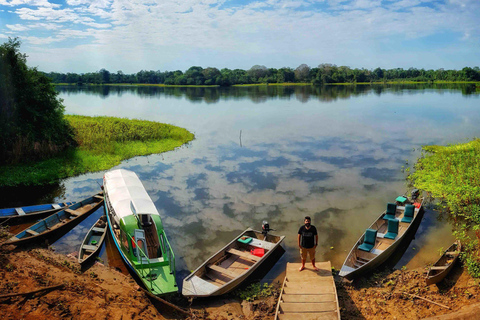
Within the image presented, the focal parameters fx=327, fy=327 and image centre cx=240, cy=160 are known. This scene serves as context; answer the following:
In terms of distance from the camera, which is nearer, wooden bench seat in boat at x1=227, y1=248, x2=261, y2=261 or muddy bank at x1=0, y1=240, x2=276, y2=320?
muddy bank at x1=0, y1=240, x2=276, y2=320

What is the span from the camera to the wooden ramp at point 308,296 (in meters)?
9.62

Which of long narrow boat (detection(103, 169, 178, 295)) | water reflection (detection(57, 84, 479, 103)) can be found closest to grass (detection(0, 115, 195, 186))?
long narrow boat (detection(103, 169, 178, 295))

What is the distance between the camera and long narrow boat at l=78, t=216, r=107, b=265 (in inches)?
548

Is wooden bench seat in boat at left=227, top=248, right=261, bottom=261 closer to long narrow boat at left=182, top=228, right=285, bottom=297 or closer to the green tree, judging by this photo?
long narrow boat at left=182, top=228, right=285, bottom=297

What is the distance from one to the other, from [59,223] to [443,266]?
18.1m

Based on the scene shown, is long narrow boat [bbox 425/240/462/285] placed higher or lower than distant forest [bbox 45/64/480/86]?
lower

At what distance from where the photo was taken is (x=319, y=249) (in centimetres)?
1543

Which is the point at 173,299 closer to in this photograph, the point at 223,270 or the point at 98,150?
the point at 223,270

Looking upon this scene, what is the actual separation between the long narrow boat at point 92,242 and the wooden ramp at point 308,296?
8379 millimetres

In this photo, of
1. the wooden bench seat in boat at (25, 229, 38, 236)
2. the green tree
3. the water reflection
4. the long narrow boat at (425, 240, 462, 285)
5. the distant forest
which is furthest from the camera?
the distant forest

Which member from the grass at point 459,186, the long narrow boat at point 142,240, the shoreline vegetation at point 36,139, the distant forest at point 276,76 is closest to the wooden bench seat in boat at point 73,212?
the long narrow boat at point 142,240

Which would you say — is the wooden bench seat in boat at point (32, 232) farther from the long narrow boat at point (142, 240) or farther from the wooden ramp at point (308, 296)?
the wooden ramp at point (308, 296)

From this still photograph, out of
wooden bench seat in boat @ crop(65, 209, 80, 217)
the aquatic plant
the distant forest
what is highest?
the distant forest

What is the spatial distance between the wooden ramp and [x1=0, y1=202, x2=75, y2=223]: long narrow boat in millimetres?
14175
